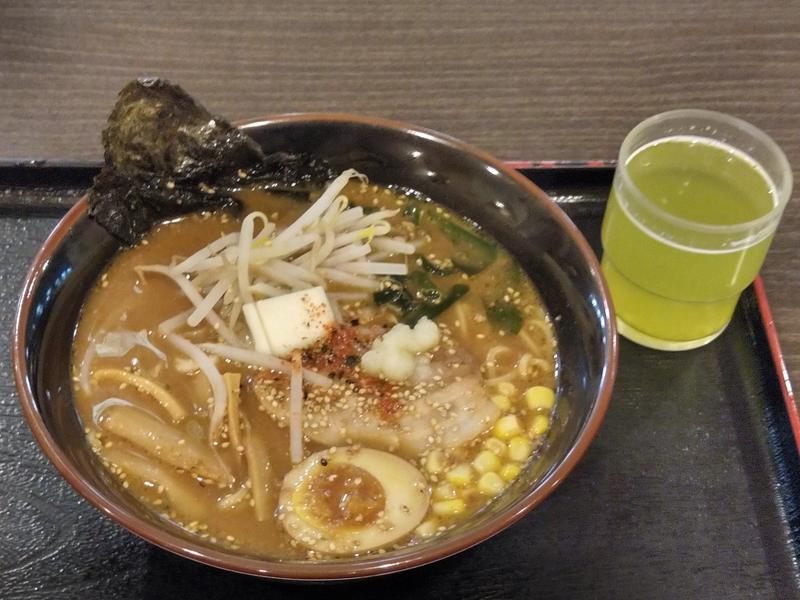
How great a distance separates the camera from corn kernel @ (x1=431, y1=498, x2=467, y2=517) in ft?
4.83

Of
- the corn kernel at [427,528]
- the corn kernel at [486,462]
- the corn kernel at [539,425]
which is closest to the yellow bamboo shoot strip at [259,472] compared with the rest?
the corn kernel at [427,528]

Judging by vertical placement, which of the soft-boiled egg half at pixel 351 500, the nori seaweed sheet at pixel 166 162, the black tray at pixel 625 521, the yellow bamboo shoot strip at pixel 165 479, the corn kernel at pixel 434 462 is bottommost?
the black tray at pixel 625 521

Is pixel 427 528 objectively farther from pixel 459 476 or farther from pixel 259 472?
pixel 259 472

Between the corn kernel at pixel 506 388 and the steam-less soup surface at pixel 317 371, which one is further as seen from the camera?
the corn kernel at pixel 506 388

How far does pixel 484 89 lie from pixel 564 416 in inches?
49.3

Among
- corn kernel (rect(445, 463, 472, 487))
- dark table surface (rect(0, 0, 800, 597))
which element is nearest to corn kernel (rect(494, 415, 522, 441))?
corn kernel (rect(445, 463, 472, 487))

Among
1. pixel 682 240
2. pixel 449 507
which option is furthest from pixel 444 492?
pixel 682 240

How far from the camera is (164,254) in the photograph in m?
1.85

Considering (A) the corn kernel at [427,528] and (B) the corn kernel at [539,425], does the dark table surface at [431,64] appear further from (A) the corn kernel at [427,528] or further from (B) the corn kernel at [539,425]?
(A) the corn kernel at [427,528]

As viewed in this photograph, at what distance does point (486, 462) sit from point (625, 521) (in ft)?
1.07

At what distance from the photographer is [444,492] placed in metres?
1.50

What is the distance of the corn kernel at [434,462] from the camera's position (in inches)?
60.2

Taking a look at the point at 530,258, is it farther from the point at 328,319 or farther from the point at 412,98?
the point at 412,98

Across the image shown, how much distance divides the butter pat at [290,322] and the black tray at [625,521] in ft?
1.56
